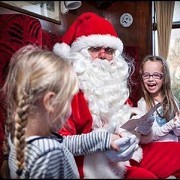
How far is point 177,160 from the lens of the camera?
1374 mm

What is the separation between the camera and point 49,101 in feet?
2.33

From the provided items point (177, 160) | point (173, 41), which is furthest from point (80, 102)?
point (173, 41)

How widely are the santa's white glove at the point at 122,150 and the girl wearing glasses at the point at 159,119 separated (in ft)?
0.98

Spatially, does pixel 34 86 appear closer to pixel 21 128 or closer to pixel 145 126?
pixel 21 128

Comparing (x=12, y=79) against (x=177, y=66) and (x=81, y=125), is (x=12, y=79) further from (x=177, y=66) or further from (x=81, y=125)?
(x=177, y=66)

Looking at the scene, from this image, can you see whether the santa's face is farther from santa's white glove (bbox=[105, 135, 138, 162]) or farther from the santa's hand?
santa's white glove (bbox=[105, 135, 138, 162])

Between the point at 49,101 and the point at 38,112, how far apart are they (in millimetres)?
50

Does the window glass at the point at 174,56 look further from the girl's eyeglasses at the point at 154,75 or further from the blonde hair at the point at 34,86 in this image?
the blonde hair at the point at 34,86

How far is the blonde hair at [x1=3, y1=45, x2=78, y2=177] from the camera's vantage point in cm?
68

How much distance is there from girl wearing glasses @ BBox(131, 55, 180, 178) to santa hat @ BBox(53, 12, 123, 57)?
28 centimetres

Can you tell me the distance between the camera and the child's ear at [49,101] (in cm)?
70

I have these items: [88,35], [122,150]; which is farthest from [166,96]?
[122,150]

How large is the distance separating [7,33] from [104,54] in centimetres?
44

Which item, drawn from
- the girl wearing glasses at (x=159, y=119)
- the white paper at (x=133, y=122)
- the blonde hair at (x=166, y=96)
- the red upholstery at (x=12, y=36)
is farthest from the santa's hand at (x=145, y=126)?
the red upholstery at (x=12, y=36)
